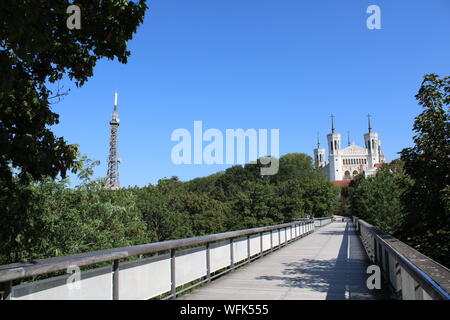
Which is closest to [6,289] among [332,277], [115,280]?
[115,280]

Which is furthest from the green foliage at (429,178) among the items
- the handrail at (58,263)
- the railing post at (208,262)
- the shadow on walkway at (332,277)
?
the handrail at (58,263)

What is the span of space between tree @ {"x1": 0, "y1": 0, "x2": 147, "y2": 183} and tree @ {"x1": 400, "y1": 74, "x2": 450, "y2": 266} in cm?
728

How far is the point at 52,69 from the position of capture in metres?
7.38

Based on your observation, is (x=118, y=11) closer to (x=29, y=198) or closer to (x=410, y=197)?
(x=29, y=198)

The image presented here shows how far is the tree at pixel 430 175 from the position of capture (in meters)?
9.05

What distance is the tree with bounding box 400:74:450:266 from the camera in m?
9.05

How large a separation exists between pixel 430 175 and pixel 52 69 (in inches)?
335

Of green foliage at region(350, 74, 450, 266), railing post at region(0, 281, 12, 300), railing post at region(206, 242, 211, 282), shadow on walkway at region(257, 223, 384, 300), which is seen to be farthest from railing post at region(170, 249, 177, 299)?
green foliage at region(350, 74, 450, 266)

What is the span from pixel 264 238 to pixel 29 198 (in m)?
7.16

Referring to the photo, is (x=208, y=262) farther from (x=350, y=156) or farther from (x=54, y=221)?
(x=350, y=156)

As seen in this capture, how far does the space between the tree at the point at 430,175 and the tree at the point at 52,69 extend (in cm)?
728

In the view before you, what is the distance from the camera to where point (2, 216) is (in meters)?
8.83

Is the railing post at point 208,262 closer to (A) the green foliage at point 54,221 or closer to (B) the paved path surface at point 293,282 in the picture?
(B) the paved path surface at point 293,282
